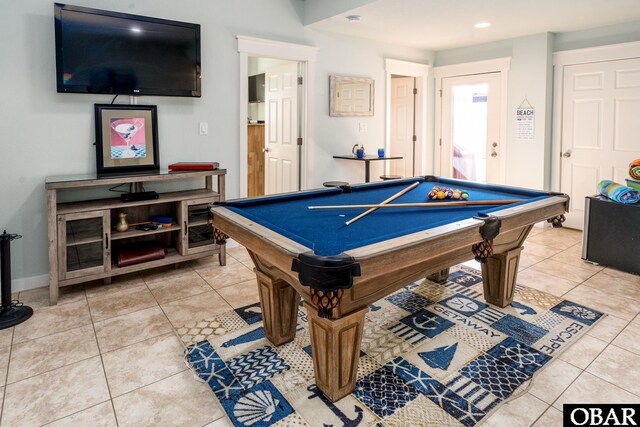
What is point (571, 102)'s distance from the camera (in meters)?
4.97

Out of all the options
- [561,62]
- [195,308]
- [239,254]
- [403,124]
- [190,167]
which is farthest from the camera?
[403,124]

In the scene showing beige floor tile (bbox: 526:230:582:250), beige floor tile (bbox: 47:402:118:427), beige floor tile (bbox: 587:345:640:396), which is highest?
beige floor tile (bbox: 526:230:582:250)

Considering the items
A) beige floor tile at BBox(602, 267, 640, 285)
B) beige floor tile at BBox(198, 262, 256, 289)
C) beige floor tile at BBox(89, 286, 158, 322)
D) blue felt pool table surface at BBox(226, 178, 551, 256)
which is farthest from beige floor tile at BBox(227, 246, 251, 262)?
beige floor tile at BBox(602, 267, 640, 285)

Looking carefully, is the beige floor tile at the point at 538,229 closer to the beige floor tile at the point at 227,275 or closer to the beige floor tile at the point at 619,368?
the beige floor tile at the point at 619,368

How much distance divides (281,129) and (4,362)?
12.3 ft

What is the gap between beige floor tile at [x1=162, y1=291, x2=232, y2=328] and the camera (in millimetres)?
2736

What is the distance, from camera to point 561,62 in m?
4.95

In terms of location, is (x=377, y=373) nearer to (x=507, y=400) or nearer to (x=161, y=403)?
(x=507, y=400)

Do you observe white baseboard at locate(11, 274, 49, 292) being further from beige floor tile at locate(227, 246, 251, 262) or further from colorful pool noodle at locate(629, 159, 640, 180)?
colorful pool noodle at locate(629, 159, 640, 180)

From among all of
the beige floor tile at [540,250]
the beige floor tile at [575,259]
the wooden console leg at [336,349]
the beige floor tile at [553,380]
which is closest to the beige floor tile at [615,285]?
the beige floor tile at [575,259]

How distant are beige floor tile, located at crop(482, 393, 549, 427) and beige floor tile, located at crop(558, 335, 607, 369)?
0.48m

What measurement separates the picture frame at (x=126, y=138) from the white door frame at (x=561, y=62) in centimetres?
472

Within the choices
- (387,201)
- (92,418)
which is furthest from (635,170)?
(92,418)

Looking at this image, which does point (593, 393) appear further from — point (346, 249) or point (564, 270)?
point (564, 270)
